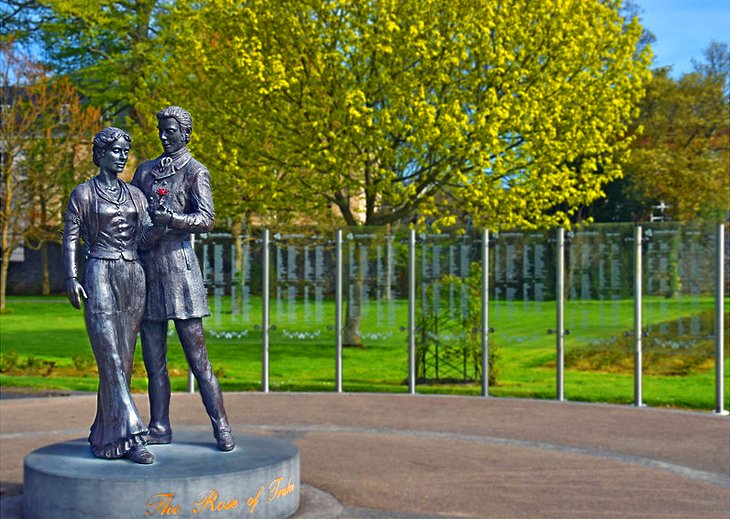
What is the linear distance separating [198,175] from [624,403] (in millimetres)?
9177

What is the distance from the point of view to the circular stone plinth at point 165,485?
6.62 meters

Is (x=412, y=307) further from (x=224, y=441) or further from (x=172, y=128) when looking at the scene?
(x=172, y=128)

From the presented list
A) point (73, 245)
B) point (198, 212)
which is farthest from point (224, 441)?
point (73, 245)

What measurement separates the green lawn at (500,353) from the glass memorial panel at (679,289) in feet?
0.06

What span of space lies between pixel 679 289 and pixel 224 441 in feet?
27.3

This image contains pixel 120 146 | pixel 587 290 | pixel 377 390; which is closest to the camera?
pixel 120 146

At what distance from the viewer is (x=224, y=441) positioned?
7621 mm

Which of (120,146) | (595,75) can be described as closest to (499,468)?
(120,146)

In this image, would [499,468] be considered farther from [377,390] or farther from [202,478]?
[377,390]

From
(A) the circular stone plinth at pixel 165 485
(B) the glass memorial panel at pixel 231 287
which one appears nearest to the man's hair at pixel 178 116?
(A) the circular stone plinth at pixel 165 485

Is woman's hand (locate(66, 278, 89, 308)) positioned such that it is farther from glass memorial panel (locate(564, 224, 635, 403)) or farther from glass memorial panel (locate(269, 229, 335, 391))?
glass memorial panel (locate(564, 224, 635, 403))

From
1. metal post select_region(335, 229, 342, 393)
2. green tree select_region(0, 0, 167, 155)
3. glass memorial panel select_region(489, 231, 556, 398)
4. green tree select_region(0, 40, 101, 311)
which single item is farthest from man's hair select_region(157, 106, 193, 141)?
green tree select_region(0, 40, 101, 311)

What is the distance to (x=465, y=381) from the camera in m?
16.2

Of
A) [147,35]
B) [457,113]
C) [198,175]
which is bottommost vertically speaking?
[198,175]
